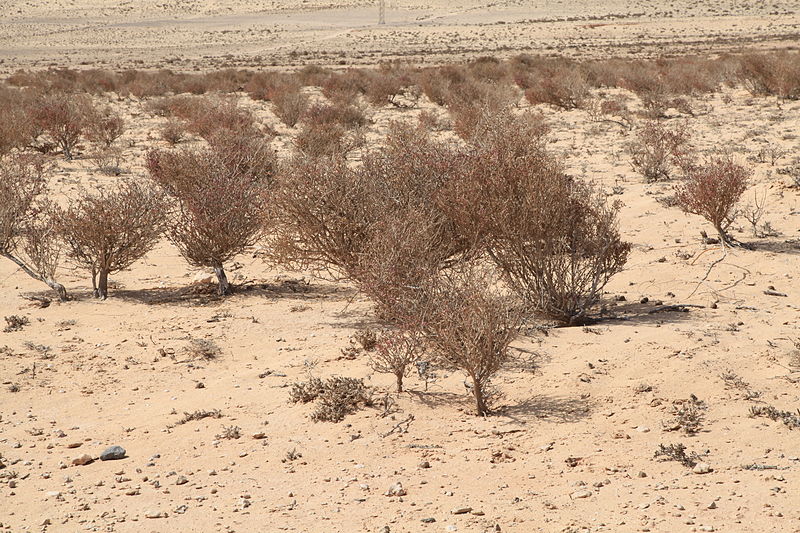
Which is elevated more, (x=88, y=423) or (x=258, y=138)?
(x=258, y=138)

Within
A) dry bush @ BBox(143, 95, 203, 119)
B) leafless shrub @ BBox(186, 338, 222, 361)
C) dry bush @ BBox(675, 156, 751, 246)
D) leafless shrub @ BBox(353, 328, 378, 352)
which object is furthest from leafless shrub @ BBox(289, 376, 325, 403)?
dry bush @ BBox(143, 95, 203, 119)

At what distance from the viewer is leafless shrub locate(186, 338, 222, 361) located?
7.24 metres

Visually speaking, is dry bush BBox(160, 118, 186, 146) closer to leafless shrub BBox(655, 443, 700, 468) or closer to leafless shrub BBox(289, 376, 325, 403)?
leafless shrub BBox(289, 376, 325, 403)

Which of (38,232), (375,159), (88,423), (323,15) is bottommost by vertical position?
(88,423)

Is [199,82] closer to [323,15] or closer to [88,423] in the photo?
[88,423]

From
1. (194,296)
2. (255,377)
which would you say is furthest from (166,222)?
(255,377)

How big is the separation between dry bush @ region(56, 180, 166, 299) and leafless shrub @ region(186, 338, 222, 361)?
1.98 metres

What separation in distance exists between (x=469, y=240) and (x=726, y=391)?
2.76 m

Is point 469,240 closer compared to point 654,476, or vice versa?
point 654,476

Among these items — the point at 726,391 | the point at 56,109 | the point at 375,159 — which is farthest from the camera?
the point at 56,109

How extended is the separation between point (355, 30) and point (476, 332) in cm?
7236

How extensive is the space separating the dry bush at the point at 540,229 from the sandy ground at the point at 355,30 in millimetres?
40775

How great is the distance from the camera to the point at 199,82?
107ft

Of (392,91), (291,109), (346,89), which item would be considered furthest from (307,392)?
(346,89)
